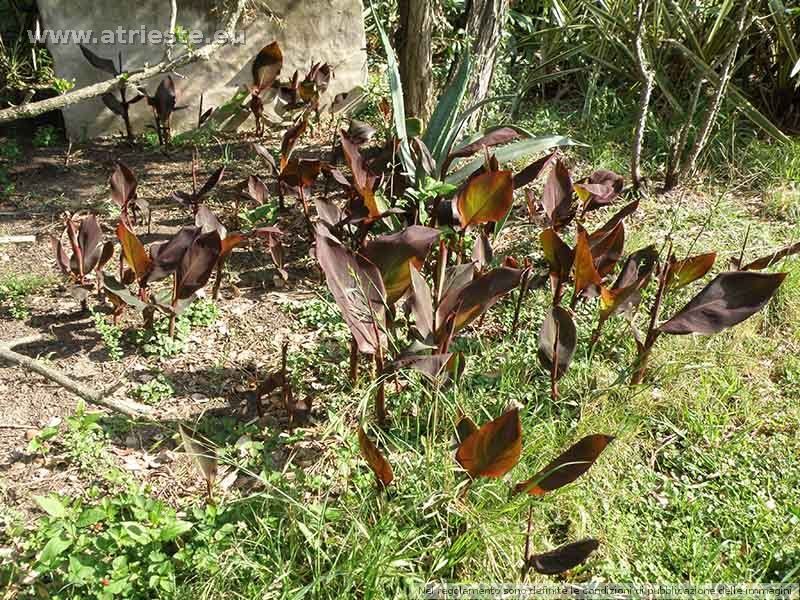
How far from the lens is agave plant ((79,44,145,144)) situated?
3.79 metres

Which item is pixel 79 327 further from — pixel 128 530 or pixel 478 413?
pixel 478 413

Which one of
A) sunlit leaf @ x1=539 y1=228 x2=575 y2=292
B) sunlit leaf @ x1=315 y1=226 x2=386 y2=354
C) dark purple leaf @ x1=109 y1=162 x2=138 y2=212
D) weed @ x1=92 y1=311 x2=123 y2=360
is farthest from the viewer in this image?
dark purple leaf @ x1=109 y1=162 x2=138 y2=212

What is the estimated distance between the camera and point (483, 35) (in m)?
3.96

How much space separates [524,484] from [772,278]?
0.99m

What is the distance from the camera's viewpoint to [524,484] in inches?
78.2

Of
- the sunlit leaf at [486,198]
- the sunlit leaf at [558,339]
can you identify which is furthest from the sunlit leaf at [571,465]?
the sunlit leaf at [486,198]

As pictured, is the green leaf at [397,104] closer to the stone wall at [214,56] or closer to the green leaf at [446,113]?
the green leaf at [446,113]

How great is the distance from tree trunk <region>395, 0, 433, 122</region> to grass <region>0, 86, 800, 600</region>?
57.2 inches

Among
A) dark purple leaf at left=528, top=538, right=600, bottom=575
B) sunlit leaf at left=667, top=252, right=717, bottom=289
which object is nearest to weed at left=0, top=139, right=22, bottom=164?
sunlit leaf at left=667, top=252, right=717, bottom=289

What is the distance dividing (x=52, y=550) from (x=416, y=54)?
2.95 metres

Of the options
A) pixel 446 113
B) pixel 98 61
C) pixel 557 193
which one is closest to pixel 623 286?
pixel 557 193

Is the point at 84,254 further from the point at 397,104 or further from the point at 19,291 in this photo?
the point at 397,104

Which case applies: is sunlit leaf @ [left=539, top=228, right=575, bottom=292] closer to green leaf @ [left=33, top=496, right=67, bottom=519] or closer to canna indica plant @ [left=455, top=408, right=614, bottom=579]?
canna indica plant @ [left=455, top=408, right=614, bottom=579]

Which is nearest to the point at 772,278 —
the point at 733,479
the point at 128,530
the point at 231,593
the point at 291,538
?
the point at 733,479
